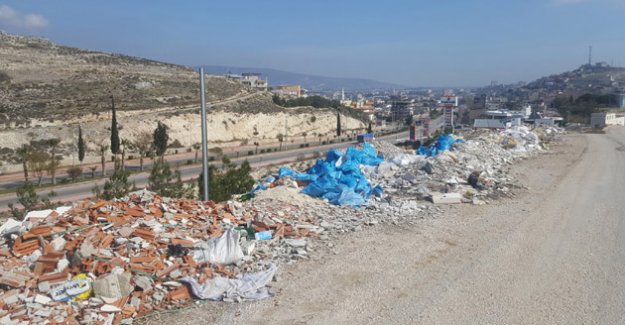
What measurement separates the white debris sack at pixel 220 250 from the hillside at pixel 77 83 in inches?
1311

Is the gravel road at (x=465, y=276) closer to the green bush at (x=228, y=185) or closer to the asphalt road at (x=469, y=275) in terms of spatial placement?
the asphalt road at (x=469, y=275)

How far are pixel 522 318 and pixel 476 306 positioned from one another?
59cm

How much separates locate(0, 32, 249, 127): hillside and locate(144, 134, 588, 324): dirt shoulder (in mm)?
33623

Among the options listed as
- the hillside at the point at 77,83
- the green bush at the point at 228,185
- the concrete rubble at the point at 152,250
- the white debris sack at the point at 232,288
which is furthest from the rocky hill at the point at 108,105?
the white debris sack at the point at 232,288

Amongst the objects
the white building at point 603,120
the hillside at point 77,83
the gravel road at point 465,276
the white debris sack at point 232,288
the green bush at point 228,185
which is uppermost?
the hillside at point 77,83

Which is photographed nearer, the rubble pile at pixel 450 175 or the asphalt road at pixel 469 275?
the asphalt road at pixel 469 275

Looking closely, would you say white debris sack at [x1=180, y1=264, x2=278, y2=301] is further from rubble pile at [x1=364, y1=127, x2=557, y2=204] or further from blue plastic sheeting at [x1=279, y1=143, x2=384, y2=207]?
rubble pile at [x1=364, y1=127, x2=557, y2=204]

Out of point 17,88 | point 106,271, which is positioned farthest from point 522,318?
point 17,88

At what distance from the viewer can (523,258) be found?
29.0 feet

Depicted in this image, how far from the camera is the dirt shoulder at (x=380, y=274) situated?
6.42m

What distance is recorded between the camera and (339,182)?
13867mm

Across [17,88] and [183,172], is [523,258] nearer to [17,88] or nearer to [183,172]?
[183,172]

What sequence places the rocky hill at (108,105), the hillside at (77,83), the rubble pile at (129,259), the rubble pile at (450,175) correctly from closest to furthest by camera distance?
the rubble pile at (129,259) → the rubble pile at (450,175) → the rocky hill at (108,105) → the hillside at (77,83)

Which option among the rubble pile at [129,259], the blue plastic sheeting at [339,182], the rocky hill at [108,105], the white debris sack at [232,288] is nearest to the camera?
the rubble pile at [129,259]
